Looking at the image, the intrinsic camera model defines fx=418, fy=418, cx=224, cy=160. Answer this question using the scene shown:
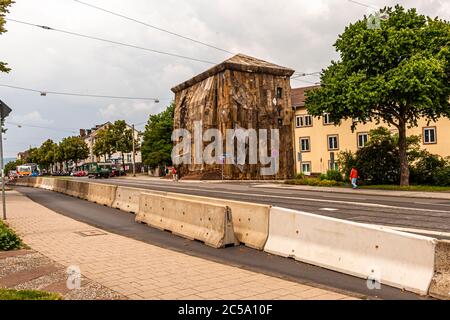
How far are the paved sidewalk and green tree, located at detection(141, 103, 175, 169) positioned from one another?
5311 centimetres

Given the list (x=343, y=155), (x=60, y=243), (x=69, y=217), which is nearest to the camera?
(x=60, y=243)

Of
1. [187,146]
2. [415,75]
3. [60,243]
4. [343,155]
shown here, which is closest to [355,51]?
[415,75]

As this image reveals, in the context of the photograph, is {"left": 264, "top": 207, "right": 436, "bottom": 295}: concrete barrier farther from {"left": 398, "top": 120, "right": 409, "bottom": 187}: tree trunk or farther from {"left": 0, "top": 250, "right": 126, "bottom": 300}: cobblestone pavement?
{"left": 398, "top": 120, "right": 409, "bottom": 187}: tree trunk

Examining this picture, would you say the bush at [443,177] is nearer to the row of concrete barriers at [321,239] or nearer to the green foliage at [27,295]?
the row of concrete barriers at [321,239]

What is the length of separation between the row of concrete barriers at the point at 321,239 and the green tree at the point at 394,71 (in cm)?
1744

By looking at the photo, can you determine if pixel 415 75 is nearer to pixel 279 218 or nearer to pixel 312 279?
pixel 279 218

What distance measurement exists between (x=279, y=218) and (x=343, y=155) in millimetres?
25677

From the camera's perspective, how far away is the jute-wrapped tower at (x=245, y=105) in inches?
1781

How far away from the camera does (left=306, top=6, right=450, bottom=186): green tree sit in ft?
77.2

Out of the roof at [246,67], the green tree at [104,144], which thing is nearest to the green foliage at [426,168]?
the roof at [246,67]

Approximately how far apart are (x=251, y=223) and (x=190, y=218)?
1.79m

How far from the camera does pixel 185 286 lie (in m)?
5.67
